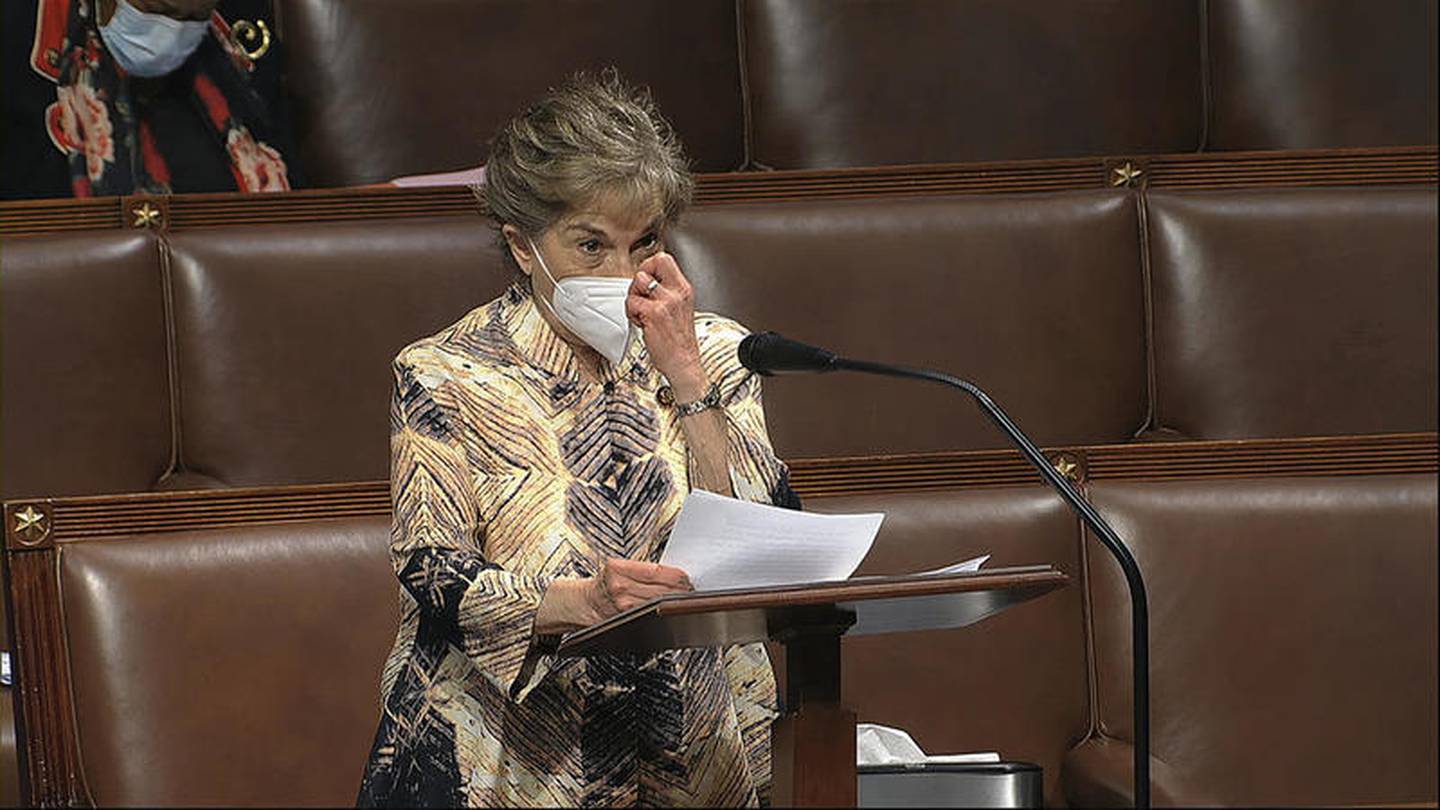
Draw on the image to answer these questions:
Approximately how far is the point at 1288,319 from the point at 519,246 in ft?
1.54

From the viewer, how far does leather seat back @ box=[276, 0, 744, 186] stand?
1.20 m

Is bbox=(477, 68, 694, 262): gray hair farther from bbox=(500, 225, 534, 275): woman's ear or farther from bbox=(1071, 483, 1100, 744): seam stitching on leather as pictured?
bbox=(1071, 483, 1100, 744): seam stitching on leather

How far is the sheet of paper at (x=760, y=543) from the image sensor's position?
0.59m

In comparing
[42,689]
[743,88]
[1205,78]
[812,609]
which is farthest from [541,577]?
[1205,78]

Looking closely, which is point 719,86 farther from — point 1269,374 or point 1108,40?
point 1269,374

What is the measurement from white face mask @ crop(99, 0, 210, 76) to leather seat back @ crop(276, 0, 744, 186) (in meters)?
0.08

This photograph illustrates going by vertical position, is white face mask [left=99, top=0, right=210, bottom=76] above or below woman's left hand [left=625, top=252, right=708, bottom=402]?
above

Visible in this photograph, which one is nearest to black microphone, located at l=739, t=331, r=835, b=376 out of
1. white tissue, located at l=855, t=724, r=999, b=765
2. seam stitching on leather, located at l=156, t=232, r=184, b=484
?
white tissue, located at l=855, t=724, r=999, b=765

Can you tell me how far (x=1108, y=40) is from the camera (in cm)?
125

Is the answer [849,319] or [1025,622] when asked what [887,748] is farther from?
[849,319]

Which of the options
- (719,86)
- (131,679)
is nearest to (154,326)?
(131,679)

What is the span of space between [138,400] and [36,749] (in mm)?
237

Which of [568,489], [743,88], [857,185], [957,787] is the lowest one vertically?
[957,787]

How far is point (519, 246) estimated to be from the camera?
0.78 m
